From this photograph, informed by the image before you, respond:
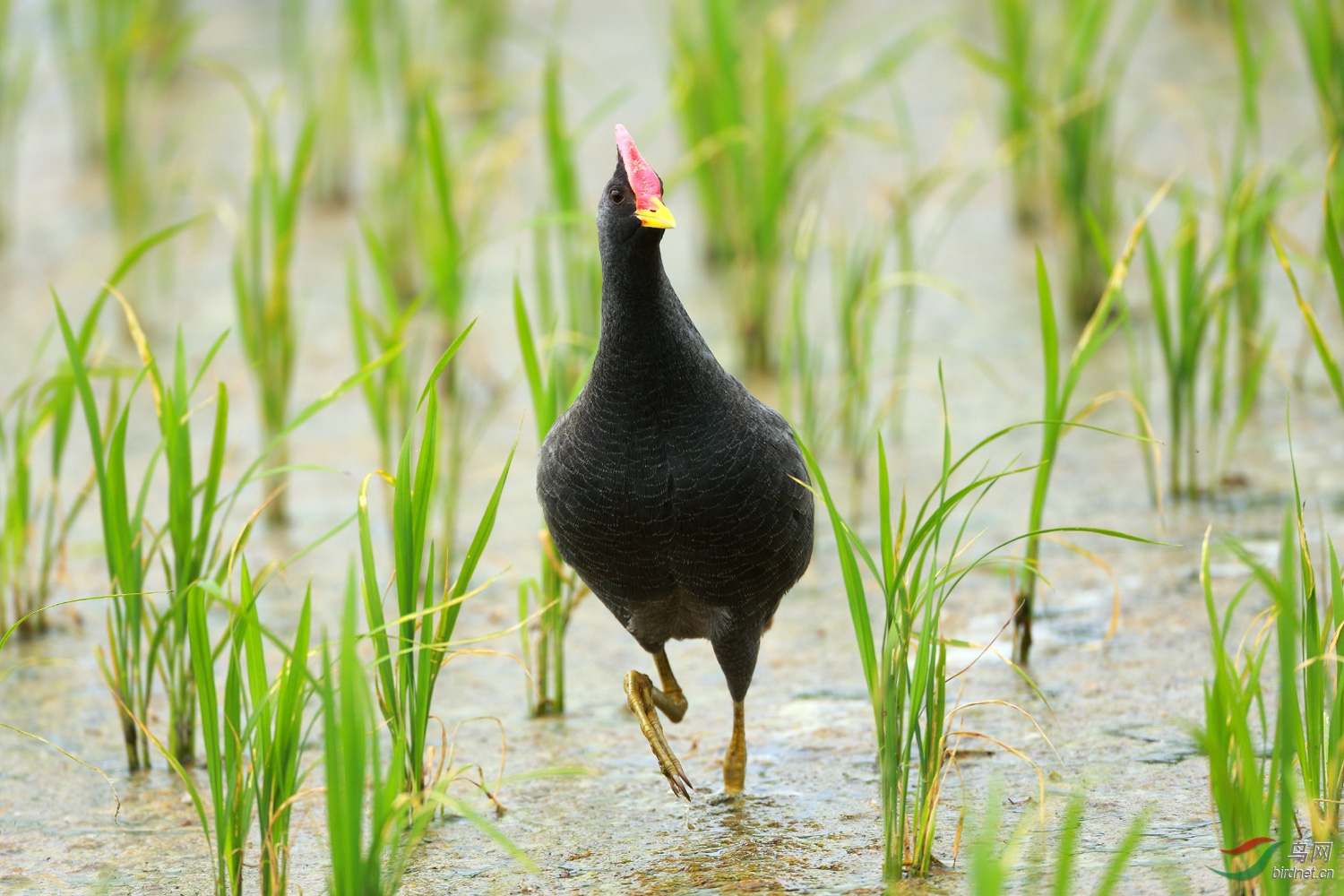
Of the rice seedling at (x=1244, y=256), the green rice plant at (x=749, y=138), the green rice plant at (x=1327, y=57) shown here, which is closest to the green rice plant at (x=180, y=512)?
the green rice plant at (x=749, y=138)

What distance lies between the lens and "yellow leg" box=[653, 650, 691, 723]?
9.43ft

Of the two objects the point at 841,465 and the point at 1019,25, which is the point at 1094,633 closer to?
the point at 841,465

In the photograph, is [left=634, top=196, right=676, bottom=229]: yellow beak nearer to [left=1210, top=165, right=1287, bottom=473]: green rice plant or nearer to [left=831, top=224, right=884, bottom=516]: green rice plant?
[left=831, top=224, right=884, bottom=516]: green rice plant

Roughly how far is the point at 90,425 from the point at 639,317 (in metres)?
1.10

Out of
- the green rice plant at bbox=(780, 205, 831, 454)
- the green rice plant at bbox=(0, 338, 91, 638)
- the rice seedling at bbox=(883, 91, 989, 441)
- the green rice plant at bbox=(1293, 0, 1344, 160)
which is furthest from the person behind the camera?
the rice seedling at bbox=(883, 91, 989, 441)

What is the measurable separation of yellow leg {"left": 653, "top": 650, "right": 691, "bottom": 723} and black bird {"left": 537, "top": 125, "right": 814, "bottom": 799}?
344 mm

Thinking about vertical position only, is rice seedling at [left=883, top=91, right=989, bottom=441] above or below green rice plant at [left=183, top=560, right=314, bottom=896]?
above

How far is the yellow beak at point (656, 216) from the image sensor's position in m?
2.38

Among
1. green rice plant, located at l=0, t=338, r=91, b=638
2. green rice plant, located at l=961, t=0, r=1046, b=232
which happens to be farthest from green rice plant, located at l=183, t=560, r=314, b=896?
green rice plant, located at l=961, t=0, r=1046, b=232

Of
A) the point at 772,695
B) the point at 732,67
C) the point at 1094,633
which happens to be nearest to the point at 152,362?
the point at 772,695

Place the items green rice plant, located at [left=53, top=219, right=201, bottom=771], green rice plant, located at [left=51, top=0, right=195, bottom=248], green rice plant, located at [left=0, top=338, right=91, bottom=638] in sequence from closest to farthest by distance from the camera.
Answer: green rice plant, located at [left=53, top=219, right=201, bottom=771] → green rice plant, located at [left=0, top=338, right=91, bottom=638] → green rice plant, located at [left=51, top=0, right=195, bottom=248]

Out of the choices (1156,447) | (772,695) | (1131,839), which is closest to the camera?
(1131,839)

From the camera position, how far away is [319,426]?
15.8ft

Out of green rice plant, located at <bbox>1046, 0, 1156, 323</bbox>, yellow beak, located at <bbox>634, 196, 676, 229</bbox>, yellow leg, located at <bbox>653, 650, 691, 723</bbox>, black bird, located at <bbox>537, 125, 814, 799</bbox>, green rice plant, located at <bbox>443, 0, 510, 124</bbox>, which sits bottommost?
yellow leg, located at <bbox>653, 650, 691, 723</bbox>
